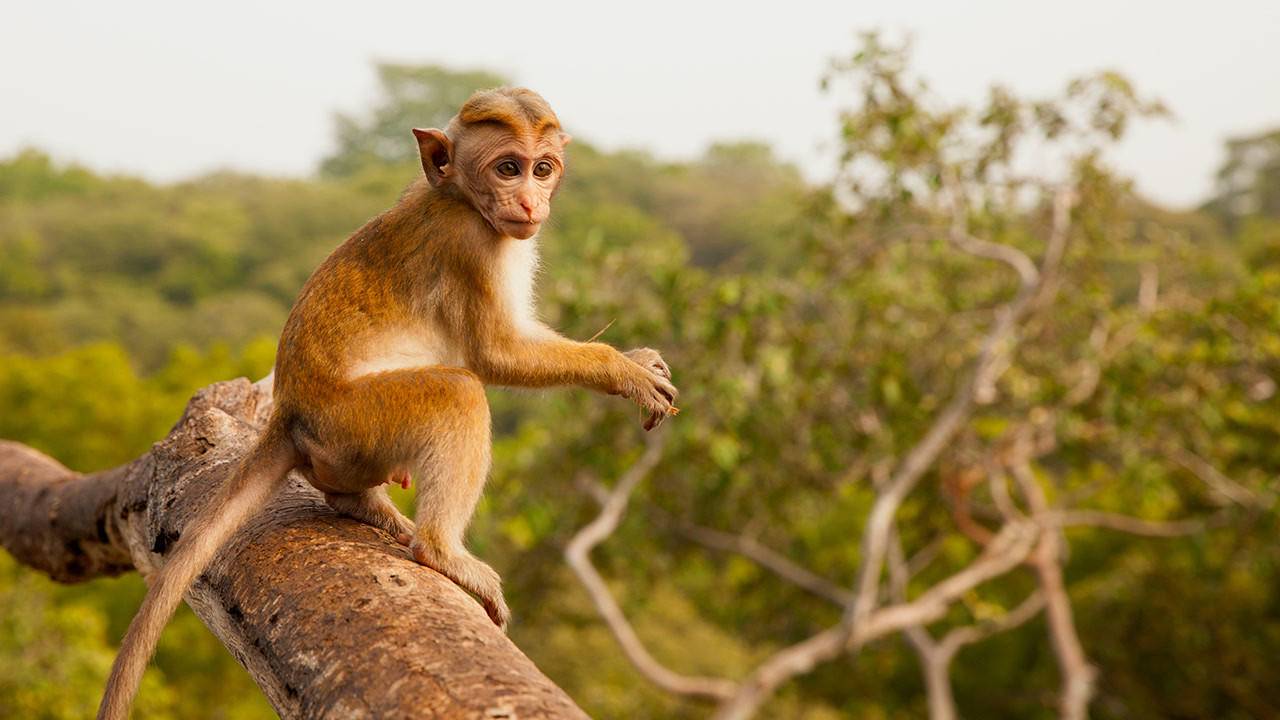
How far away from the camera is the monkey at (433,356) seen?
109 inches

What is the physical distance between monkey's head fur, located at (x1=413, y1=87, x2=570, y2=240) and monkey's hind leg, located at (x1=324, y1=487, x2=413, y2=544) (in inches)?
28.4

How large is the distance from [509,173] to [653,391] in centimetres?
64

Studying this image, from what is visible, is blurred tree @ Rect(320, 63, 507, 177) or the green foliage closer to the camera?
the green foliage


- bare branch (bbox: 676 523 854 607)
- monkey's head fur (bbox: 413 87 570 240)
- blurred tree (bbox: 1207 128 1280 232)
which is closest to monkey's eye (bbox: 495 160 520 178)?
monkey's head fur (bbox: 413 87 570 240)

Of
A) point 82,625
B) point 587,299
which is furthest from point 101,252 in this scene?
point 587,299

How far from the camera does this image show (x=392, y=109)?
7312cm

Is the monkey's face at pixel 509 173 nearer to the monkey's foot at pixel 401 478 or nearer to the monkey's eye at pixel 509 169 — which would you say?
the monkey's eye at pixel 509 169

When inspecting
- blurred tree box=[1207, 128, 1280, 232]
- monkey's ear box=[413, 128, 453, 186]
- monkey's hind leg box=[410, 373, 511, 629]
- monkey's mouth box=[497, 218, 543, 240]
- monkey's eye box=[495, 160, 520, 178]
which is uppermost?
blurred tree box=[1207, 128, 1280, 232]

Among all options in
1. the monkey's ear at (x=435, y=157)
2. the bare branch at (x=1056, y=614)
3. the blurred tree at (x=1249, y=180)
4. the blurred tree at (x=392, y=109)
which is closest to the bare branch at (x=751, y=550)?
the bare branch at (x=1056, y=614)

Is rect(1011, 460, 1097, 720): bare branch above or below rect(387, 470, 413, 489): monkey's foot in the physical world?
below

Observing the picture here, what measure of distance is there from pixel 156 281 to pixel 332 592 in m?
53.6

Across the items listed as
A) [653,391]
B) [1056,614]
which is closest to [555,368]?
[653,391]

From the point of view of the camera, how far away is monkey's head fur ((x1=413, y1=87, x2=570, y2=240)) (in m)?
3.03

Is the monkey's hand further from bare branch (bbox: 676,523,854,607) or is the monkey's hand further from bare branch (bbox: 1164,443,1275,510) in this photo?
bare branch (bbox: 676,523,854,607)
